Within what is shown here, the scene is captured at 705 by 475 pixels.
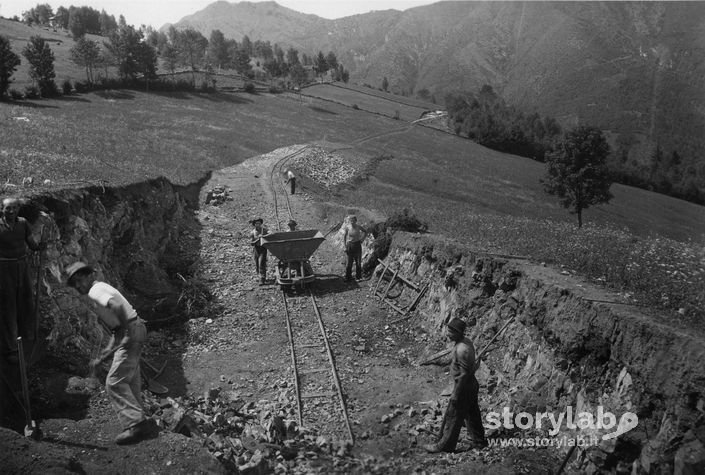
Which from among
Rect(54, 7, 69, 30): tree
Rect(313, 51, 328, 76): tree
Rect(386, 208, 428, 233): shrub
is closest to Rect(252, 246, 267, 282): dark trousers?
Rect(386, 208, 428, 233): shrub

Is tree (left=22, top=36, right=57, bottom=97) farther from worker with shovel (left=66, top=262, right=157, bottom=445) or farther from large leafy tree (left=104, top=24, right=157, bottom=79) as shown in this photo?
worker with shovel (left=66, top=262, right=157, bottom=445)

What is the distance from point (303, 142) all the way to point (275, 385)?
4818 cm

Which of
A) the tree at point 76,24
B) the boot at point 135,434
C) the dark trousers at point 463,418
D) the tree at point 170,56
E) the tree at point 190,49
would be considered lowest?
the dark trousers at point 463,418

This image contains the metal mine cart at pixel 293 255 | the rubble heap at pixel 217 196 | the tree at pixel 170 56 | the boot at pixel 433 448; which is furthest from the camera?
the tree at pixel 170 56

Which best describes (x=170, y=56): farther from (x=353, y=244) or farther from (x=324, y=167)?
(x=353, y=244)

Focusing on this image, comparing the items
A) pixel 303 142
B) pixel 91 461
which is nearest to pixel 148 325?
pixel 91 461

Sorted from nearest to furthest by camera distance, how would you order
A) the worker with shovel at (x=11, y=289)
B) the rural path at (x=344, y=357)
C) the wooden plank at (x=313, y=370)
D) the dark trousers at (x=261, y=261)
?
the worker with shovel at (x=11, y=289) → the rural path at (x=344, y=357) → the wooden plank at (x=313, y=370) → the dark trousers at (x=261, y=261)

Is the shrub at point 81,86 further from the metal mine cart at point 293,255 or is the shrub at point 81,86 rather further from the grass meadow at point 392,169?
the metal mine cart at point 293,255

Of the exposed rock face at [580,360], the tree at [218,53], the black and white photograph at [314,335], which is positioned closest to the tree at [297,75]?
the tree at [218,53]

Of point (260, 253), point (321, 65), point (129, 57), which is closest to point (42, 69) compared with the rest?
point (129, 57)

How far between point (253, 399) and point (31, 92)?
63.1m

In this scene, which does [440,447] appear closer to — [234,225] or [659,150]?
[234,225]

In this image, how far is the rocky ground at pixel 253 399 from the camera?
695 centimetres

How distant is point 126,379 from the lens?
23.1ft
